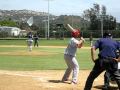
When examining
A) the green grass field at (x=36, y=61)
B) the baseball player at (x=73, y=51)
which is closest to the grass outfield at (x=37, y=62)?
the green grass field at (x=36, y=61)

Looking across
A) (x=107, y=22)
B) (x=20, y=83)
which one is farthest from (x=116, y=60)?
(x=107, y=22)

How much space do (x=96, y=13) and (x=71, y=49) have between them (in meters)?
105

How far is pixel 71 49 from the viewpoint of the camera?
42.6 feet

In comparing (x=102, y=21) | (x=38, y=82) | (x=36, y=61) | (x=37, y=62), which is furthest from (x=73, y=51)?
(x=102, y=21)

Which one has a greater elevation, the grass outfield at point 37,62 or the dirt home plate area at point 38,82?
the dirt home plate area at point 38,82

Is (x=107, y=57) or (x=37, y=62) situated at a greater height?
(x=107, y=57)

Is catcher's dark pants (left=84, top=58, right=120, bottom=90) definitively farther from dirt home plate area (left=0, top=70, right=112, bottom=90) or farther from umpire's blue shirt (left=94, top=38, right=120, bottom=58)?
dirt home plate area (left=0, top=70, right=112, bottom=90)

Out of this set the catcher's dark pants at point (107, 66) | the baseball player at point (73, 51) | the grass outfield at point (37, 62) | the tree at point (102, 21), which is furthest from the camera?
the tree at point (102, 21)

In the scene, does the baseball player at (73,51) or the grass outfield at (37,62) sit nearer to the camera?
the baseball player at (73,51)

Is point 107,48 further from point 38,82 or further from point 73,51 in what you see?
point 38,82

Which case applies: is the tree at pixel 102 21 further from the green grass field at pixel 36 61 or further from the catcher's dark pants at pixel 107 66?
the catcher's dark pants at pixel 107 66


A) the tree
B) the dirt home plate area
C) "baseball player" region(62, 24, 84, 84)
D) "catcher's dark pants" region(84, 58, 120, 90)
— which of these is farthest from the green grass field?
the tree

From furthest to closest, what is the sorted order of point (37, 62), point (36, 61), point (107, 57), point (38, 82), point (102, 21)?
point (102, 21) → point (36, 61) → point (37, 62) → point (38, 82) → point (107, 57)

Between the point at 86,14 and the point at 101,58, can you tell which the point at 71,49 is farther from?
the point at 86,14
